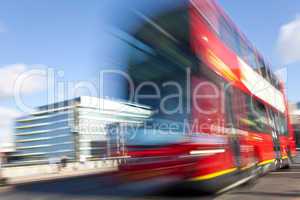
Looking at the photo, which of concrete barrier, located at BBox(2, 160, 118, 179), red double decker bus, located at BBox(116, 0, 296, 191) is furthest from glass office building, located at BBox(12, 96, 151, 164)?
concrete barrier, located at BBox(2, 160, 118, 179)

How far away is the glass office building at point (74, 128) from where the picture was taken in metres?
8.41

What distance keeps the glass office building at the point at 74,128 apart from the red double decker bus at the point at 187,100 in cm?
52

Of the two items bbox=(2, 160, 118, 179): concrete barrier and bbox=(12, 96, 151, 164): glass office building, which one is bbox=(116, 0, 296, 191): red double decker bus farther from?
bbox=(2, 160, 118, 179): concrete barrier

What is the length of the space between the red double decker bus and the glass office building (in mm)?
515

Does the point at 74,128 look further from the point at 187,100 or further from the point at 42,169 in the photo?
the point at 187,100

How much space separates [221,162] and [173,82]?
1.75 metres

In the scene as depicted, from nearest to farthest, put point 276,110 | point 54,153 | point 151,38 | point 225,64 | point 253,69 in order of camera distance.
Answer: point 151,38 < point 225,64 < point 253,69 < point 276,110 < point 54,153

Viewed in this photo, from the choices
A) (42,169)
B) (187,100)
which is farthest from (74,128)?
(187,100)

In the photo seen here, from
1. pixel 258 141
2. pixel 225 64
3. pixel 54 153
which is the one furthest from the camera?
pixel 54 153

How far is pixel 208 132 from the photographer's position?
7.36 metres

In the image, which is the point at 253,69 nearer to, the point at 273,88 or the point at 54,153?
the point at 273,88

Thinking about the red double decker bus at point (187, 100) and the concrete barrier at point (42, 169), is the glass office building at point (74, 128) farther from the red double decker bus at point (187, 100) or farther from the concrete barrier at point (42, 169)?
the concrete barrier at point (42, 169)

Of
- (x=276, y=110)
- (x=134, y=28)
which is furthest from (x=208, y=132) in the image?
(x=276, y=110)

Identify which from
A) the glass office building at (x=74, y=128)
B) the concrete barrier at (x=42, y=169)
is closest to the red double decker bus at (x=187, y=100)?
the glass office building at (x=74, y=128)
